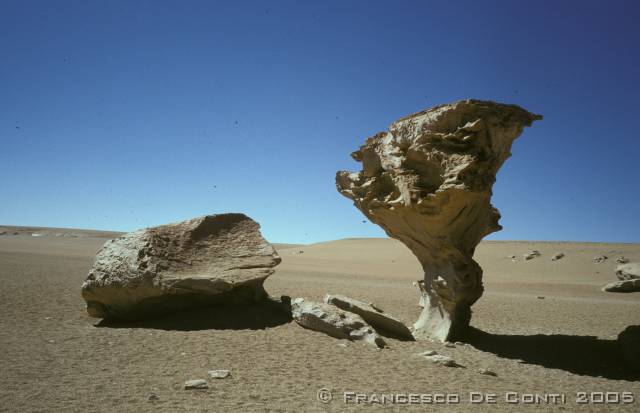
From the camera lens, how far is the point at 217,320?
9.73 meters

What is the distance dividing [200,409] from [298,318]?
484cm

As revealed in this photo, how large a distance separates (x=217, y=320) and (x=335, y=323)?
2.83 meters

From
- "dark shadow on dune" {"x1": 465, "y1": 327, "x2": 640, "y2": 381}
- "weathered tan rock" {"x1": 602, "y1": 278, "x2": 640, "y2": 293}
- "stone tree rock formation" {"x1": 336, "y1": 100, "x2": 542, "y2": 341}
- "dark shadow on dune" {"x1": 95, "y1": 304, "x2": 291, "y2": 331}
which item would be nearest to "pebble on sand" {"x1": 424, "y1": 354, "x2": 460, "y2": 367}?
"dark shadow on dune" {"x1": 465, "y1": 327, "x2": 640, "y2": 381}

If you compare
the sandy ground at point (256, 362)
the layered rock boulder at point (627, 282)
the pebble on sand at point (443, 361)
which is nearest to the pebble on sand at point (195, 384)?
the sandy ground at point (256, 362)

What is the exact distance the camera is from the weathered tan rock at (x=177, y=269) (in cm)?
941

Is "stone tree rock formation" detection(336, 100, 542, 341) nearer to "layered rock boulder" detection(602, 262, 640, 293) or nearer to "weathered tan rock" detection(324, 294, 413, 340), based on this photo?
"weathered tan rock" detection(324, 294, 413, 340)

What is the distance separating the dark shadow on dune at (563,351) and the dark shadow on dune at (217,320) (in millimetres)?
4928

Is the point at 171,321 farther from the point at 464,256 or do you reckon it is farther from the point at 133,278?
the point at 464,256

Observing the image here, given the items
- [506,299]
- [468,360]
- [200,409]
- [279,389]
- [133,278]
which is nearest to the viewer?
Answer: [200,409]

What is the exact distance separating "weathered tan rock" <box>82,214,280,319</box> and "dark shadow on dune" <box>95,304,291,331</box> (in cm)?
19

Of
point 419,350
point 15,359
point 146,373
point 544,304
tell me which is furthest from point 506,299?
point 15,359

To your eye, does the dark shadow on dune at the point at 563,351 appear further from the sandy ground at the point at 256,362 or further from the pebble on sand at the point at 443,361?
the pebble on sand at the point at 443,361

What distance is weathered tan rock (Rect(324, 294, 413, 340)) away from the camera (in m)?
9.86

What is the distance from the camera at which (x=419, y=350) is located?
29.2ft
